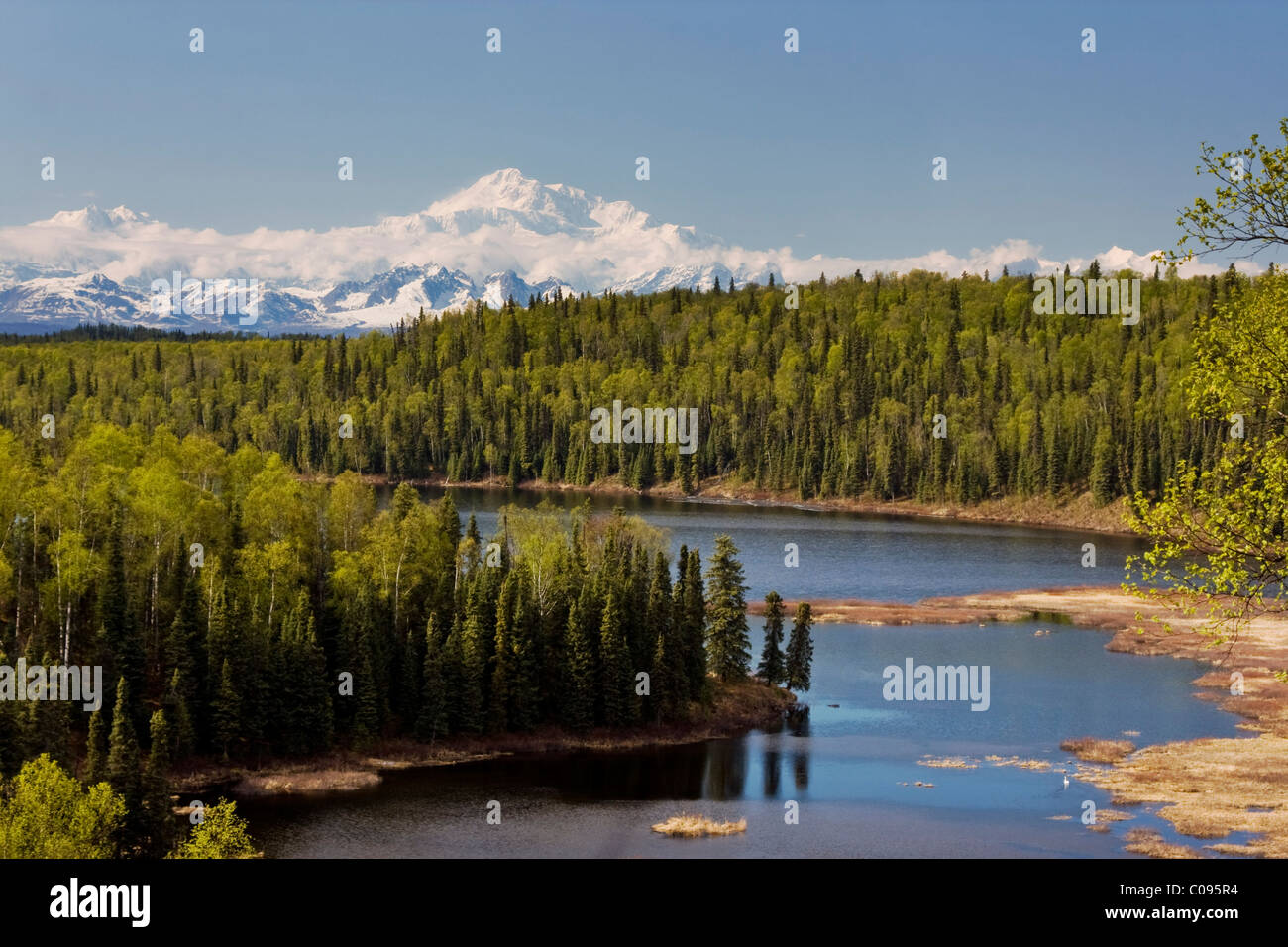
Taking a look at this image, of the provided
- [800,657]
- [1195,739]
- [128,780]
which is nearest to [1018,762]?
[1195,739]

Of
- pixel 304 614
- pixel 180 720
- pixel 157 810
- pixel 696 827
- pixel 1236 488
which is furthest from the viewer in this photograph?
pixel 304 614

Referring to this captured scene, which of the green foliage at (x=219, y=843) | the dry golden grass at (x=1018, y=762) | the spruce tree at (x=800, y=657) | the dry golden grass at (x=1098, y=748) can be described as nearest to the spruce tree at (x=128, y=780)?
the green foliage at (x=219, y=843)

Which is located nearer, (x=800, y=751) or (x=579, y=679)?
(x=800, y=751)

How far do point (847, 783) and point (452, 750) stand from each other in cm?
2353

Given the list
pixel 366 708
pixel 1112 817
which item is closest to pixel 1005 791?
pixel 1112 817

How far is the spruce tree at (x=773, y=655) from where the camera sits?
90.1 m

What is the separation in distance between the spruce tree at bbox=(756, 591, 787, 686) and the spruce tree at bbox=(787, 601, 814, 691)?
604 millimetres

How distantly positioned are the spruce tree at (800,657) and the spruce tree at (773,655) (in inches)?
23.8

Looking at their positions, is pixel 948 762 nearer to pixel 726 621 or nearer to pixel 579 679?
pixel 726 621

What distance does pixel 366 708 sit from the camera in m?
74.6

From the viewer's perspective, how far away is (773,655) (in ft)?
295
